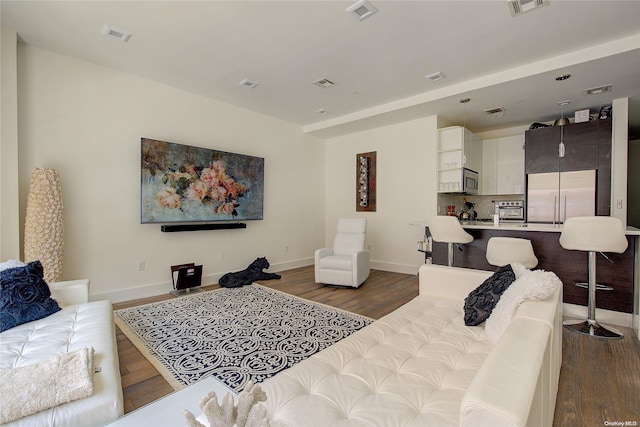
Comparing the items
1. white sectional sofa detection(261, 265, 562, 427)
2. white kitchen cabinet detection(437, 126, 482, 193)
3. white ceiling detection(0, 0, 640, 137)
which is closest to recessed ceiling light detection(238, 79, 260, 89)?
white ceiling detection(0, 0, 640, 137)

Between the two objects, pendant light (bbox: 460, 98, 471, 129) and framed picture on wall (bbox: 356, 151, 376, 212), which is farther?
framed picture on wall (bbox: 356, 151, 376, 212)

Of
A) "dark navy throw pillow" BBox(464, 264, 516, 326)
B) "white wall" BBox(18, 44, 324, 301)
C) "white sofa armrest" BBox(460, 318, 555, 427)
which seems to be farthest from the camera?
"white wall" BBox(18, 44, 324, 301)

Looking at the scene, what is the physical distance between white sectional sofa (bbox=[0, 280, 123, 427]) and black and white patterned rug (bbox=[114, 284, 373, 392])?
508 millimetres

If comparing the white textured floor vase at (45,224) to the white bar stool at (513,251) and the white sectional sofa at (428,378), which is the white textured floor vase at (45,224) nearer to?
the white sectional sofa at (428,378)

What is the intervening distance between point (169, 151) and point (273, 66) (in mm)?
1773

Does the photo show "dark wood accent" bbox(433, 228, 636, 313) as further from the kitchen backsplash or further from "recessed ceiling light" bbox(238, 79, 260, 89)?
"recessed ceiling light" bbox(238, 79, 260, 89)

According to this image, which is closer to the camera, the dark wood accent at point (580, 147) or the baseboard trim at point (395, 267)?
the dark wood accent at point (580, 147)

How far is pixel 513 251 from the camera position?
2906 mm

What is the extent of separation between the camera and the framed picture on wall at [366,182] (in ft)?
18.4

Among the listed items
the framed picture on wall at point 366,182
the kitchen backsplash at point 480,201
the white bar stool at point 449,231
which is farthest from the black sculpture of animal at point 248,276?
the kitchen backsplash at point 480,201

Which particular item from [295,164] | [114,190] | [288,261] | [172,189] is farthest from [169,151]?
[288,261]

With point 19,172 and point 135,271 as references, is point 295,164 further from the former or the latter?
point 19,172

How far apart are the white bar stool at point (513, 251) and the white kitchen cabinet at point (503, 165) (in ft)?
9.12

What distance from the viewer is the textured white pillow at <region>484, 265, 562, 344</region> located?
153cm
